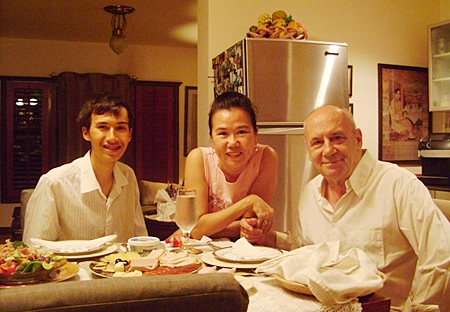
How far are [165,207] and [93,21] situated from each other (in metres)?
2.93

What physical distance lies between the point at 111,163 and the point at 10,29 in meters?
4.91

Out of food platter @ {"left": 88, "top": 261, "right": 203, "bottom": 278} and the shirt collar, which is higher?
the shirt collar

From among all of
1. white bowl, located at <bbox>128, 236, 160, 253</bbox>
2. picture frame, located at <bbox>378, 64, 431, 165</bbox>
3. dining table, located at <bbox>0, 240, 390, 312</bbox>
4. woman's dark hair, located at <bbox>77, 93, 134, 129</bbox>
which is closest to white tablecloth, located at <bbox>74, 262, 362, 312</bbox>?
dining table, located at <bbox>0, 240, 390, 312</bbox>

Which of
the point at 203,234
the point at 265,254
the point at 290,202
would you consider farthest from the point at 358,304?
the point at 290,202

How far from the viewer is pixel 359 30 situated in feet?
13.9

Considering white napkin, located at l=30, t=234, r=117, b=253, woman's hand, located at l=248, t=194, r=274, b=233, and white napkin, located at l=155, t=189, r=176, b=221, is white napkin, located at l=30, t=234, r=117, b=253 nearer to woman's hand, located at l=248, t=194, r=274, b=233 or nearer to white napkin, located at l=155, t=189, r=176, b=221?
woman's hand, located at l=248, t=194, r=274, b=233

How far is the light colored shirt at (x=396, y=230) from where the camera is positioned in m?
1.38

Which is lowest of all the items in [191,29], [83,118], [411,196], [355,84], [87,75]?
[411,196]

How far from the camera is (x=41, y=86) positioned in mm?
6559

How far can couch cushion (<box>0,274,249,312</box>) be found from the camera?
23.0 inches

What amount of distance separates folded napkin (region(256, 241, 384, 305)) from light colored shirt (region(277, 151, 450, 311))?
35 cm

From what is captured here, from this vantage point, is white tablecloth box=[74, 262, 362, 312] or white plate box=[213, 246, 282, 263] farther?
white plate box=[213, 246, 282, 263]

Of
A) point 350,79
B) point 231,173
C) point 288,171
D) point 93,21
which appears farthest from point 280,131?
point 93,21

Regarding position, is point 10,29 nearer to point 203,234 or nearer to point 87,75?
point 87,75
